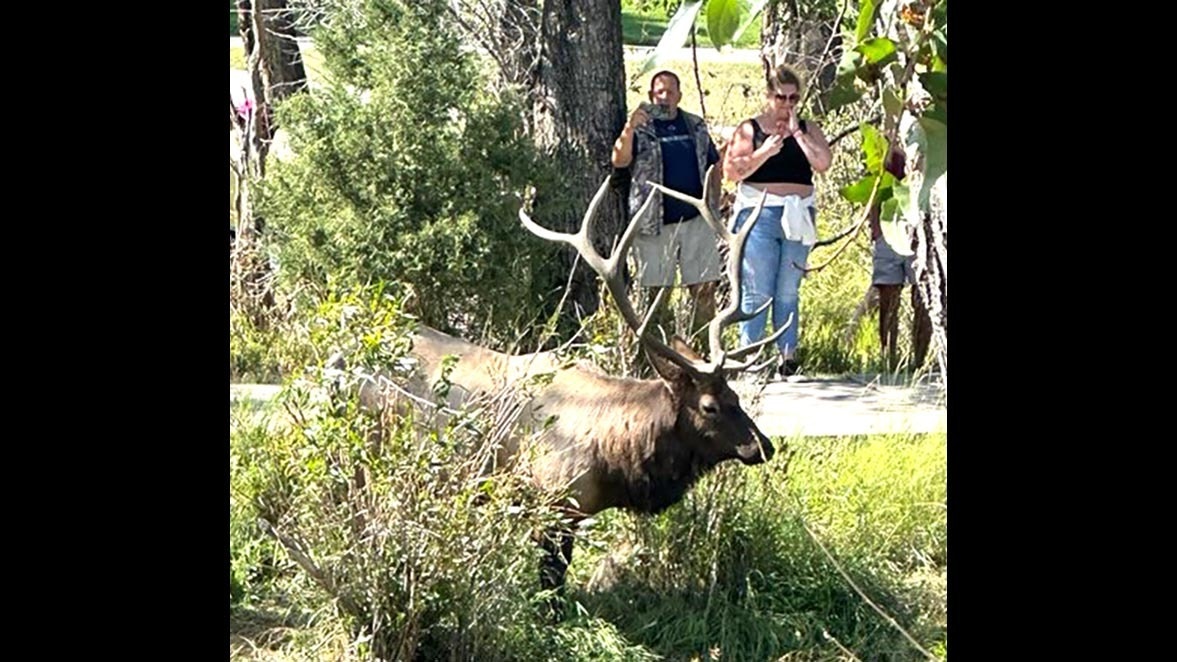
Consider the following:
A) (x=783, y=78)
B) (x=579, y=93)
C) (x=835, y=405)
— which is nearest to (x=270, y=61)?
(x=579, y=93)

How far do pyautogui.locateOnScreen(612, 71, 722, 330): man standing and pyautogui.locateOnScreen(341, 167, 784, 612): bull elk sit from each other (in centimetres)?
291

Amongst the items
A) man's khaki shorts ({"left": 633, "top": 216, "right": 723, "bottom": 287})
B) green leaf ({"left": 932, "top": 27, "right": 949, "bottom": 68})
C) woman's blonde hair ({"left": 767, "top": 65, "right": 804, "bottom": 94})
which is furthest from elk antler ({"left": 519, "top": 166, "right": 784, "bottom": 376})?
green leaf ({"left": 932, "top": 27, "right": 949, "bottom": 68})

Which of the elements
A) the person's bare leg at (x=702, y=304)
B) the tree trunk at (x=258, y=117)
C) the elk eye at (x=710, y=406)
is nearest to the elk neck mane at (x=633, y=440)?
the elk eye at (x=710, y=406)

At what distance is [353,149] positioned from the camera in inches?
376

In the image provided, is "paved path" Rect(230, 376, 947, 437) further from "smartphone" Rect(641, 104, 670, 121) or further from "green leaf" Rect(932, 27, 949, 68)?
"green leaf" Rect(932, 27, 949, 68)

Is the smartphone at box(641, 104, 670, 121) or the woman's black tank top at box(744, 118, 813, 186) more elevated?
the smartphone at box(641, 104, 670, 121)

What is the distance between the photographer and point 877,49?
215 cm

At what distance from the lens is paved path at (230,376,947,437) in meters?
8.59

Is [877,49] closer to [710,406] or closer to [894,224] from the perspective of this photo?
[894,224]

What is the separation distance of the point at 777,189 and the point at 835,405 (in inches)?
48.1

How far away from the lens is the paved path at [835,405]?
8594 millimetres

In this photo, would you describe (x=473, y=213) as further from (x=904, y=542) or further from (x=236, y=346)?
(x=904, y=542)
